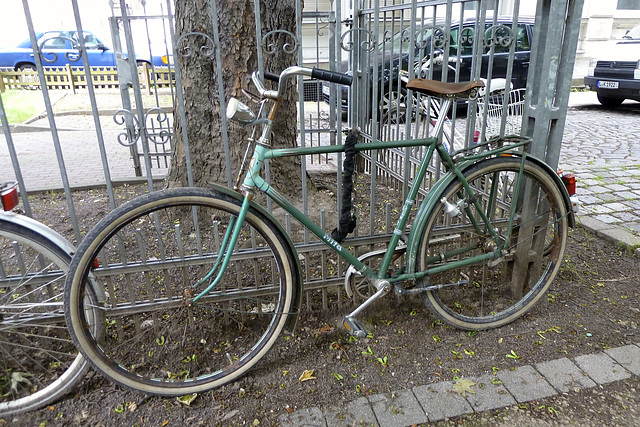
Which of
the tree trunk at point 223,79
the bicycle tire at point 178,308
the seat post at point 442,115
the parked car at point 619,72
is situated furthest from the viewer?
the parked car at point 619,72

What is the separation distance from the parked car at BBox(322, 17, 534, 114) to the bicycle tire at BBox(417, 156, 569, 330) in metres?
0.79

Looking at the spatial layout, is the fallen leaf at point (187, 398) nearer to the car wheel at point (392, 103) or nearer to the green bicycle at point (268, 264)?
the green bicycle at point (268, 264)

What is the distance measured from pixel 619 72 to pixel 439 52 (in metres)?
9.10

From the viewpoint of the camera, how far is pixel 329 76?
198 centimetres

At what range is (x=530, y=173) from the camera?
2600 mm

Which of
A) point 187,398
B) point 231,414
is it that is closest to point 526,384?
point 231,414

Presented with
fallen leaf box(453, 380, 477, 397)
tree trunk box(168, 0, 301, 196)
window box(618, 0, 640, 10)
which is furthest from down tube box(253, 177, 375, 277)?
window box(618, 0, 640, 10)

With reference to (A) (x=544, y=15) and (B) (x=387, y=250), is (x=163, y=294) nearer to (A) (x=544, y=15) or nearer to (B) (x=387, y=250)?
(B) (x=387, y=250)

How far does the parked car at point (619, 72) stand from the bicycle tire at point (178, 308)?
36.6 feet

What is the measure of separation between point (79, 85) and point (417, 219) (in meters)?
16.4

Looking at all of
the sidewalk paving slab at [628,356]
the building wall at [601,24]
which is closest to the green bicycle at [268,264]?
the sidewalk paving slab at [628,356]

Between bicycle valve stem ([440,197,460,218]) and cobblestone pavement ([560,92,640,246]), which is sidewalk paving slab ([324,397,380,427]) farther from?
cobblestone pavement ([560,92,640,246])

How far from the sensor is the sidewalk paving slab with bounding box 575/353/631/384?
2.37m

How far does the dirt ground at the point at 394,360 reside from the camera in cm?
217
